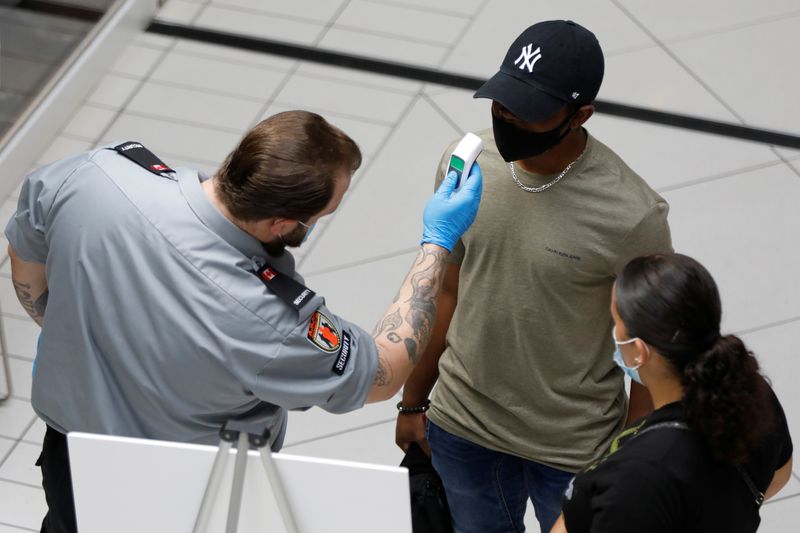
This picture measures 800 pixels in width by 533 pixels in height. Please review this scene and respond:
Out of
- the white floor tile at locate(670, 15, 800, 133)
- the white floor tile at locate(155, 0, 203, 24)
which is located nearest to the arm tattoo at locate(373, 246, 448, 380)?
the white floor tile at locate(670, 15, 800, 133)

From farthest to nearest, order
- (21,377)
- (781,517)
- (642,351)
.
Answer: (21,377) → (781,517) → (642,351)

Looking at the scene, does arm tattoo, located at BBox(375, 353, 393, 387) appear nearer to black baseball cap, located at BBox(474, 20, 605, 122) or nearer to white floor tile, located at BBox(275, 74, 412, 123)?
black baseball cap, located at BBox(474, 20, 605, 122)

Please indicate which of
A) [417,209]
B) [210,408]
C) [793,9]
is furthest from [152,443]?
[793,9]

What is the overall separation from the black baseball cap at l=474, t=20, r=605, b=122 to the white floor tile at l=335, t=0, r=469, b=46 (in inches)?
113

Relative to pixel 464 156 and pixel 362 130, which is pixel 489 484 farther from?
pixel 362 130

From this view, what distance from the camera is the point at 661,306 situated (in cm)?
179

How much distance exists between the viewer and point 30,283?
218 cm

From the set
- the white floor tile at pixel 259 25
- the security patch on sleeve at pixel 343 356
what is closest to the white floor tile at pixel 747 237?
the white floor tile at pixel 259 25

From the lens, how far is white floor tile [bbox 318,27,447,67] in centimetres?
491

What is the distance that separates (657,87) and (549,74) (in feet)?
9.02

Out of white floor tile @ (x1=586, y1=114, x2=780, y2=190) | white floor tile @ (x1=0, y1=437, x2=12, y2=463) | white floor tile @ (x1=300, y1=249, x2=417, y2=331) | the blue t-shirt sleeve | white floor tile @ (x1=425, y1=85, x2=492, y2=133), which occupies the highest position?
white floor tile @ (x1=586, y1=114, x2=780, y2=190)

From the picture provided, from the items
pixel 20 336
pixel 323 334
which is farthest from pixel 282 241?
pixel 20 336

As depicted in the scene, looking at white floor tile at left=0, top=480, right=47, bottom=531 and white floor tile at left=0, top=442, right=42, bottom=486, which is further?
white floor tile at left=0, top=442, right=42, bottom=486

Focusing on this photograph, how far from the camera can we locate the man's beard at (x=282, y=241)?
6.45 feet
